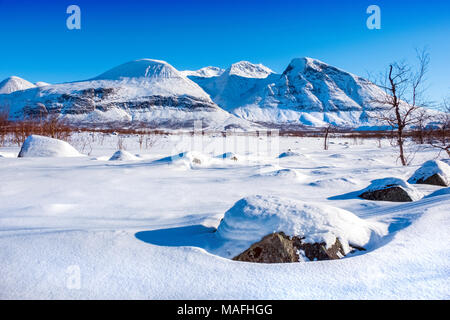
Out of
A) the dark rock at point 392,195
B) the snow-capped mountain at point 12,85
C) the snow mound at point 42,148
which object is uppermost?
the snow-capped mountain at point 12,85

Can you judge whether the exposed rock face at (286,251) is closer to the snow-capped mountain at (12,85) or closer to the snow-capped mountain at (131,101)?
the snow-capped mountain at (131,101)

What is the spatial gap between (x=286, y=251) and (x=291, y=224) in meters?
0.21

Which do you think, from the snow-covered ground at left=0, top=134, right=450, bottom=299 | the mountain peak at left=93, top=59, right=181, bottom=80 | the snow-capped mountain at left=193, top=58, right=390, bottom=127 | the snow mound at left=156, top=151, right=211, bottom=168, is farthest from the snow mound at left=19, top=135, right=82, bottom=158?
the mountain peak at left=93, top=59, right=181, bottom=80

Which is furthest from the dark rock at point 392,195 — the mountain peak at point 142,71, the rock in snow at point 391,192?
the mountain peak at point 142,71

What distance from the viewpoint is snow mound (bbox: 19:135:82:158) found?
263 inches

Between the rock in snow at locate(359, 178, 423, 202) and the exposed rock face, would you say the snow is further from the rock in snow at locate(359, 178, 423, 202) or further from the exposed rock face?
the exposed rock face

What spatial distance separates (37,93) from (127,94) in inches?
1609

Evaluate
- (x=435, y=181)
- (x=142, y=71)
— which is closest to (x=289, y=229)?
(x=435, y=181)

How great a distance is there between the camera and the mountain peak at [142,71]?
13912 centimetres

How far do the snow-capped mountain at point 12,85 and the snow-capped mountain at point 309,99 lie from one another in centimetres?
12155

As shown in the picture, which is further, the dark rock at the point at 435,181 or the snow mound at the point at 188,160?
the snow mound at the point at 188,160

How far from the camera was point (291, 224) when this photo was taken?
74.0 inches
